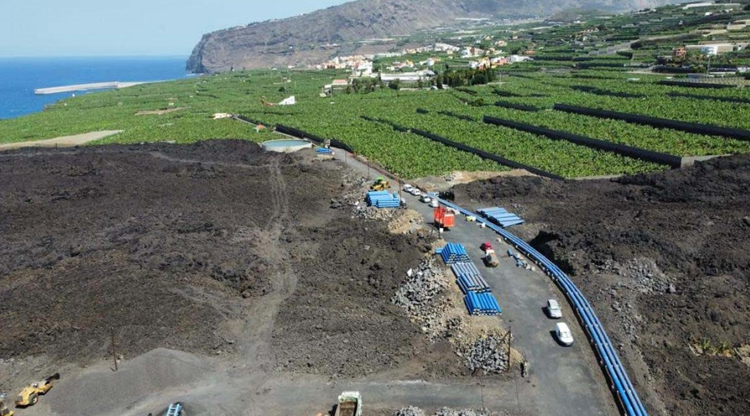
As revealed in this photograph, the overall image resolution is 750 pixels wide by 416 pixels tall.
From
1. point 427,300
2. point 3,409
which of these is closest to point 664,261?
point 427,300

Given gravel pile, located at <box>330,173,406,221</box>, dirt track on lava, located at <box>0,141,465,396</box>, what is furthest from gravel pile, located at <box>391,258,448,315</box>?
gravel pile, located at <box>330,173,406,221</box>

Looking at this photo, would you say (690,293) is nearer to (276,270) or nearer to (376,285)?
(376,285)

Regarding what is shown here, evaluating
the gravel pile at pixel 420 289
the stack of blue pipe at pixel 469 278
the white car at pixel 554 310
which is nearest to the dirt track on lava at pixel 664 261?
the white car at pixel 554 310

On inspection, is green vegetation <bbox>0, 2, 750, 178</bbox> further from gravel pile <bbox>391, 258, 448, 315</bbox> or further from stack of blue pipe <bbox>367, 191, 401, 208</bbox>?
gravel pile <bbox>391, 258, 448, 315</bbox>

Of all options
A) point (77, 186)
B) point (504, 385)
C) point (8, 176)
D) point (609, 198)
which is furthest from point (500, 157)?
point (8, 176)

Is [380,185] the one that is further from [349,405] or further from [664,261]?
[349,405]

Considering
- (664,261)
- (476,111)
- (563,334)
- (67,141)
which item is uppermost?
(67,141)
